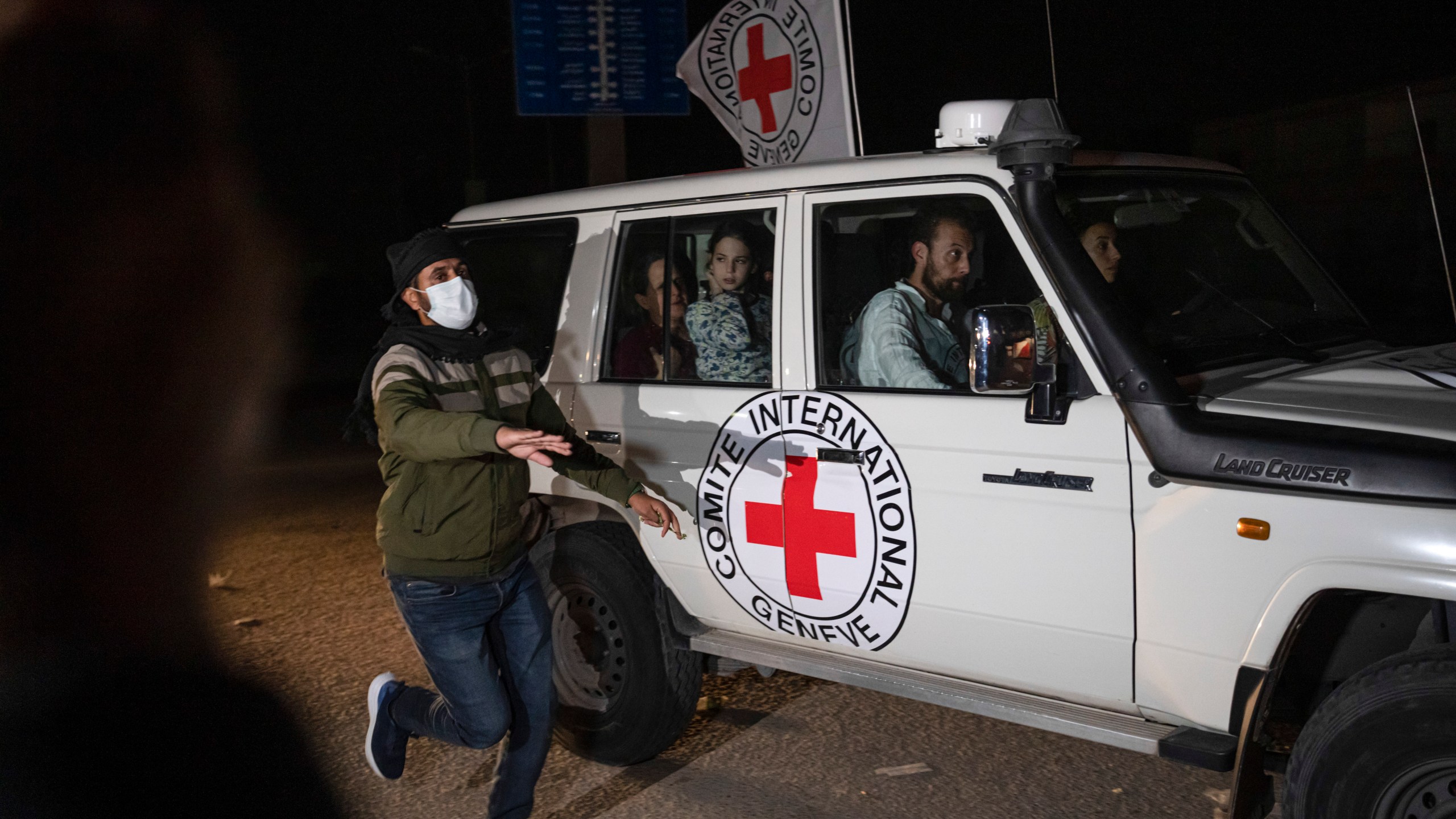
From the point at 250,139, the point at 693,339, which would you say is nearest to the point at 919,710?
the point at 693,339

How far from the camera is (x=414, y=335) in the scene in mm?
3332

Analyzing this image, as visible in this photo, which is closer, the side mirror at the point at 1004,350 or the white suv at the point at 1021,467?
the white suv at the point at 1021,467

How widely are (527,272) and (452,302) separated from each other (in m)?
1.37

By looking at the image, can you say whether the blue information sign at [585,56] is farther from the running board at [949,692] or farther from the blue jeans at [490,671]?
the blue jeans at [490,671]

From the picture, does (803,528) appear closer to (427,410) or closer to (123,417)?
(427,410)

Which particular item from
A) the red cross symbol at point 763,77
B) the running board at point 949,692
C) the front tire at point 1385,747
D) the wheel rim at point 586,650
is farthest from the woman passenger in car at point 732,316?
the red cross symbol at point 763,77

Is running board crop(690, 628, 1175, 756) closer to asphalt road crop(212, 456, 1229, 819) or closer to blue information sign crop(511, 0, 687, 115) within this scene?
asphalt road crop(212, 456, 1229, 819)

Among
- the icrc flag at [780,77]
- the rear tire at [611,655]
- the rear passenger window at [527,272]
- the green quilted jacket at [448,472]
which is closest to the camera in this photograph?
the green quilted jacket at [448,472]

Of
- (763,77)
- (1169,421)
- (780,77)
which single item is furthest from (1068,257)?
(763,77)

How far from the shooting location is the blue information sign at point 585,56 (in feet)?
36.6

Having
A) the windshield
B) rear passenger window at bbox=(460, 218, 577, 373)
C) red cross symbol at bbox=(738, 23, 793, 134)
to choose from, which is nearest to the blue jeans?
rear passenger window at bbox=(460, 218, 577, 373)

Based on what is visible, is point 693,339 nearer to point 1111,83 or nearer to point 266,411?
point 1111,83

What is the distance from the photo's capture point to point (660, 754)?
14.6 feet

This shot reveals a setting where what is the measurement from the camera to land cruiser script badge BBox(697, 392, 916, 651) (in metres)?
3.46
